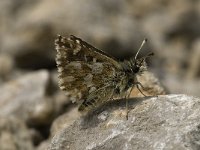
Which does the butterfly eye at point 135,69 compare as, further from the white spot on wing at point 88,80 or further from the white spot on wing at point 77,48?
the white spot on wing at point 77,48

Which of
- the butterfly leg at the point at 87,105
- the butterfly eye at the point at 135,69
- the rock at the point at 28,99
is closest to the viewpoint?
the butterfly leg at the point at 87,105

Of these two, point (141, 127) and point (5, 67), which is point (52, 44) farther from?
point (141, 127)

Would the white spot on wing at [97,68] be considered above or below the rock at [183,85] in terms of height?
above

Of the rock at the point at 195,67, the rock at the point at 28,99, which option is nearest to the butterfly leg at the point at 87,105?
the rock at the point at 28,99

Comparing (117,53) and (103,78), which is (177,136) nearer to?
(103,78)

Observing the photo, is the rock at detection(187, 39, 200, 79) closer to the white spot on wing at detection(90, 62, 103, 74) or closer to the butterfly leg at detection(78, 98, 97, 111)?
the white spot on wing at detection(90, 62, 103, 74)

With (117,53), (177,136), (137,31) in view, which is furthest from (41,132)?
(137,31)

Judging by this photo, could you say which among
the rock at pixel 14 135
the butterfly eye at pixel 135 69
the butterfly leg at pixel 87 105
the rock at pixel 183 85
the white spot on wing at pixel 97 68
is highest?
the white spot on wing at pixel 97 68

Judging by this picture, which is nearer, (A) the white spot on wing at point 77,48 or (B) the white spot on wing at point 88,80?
(A) the white spot on wing at point 77,48
